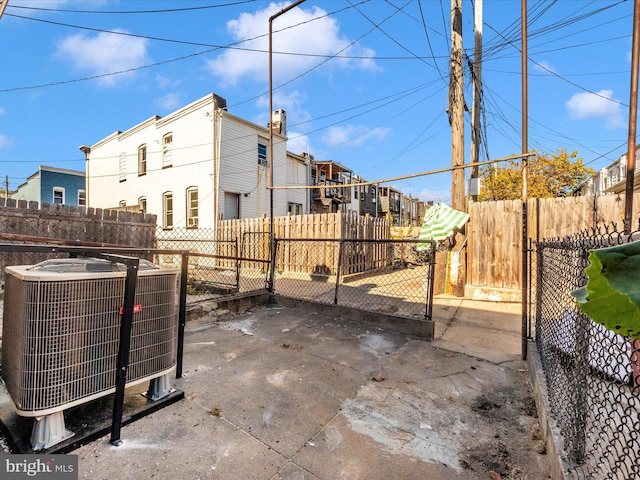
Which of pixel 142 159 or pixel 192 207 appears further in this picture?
pixel 142 159

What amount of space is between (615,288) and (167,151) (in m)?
17.7

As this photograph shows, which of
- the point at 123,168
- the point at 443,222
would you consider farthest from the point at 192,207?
the point at 443,222

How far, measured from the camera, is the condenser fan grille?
177 cm

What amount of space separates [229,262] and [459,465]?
11.4 m

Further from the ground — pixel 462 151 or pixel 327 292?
pixel 462 151

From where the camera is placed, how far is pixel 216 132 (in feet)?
44.6

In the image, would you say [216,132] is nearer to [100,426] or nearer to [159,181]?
[159,181]

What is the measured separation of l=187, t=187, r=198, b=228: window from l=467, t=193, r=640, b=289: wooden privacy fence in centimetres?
1192

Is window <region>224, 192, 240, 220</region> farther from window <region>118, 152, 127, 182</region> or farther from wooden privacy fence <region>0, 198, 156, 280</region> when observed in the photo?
window <region>118, 152, 127, 182</region>

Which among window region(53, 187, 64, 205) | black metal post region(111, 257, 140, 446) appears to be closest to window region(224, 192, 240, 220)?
black metal post region(111, 257, 140, 446)

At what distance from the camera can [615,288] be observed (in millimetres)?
411

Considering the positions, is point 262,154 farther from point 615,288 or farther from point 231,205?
point 615,288

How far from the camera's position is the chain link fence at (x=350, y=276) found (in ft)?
23.2

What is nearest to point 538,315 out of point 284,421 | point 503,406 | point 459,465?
point 503,406
